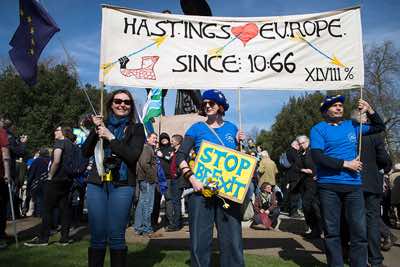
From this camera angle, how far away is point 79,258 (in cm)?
590

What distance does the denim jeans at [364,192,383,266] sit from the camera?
17.6 feet

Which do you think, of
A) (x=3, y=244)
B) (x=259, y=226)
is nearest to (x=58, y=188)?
(x=3, y=244)

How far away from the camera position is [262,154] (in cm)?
1338

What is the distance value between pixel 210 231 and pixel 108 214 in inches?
42.1

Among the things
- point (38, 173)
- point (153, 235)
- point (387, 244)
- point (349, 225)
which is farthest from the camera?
point (38, 173)

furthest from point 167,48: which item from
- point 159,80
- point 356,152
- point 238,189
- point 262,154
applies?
point 262,154

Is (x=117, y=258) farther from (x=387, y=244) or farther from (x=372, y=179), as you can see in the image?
(x=387, y=244)

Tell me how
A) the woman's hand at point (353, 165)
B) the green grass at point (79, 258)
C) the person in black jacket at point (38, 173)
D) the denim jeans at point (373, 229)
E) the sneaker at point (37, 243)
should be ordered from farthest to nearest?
the person in black jacket at point (38, 173) < the sneaker at point (37, 243) < the green grass at point (79, 258) < the denim jeans at point (373, 229) < the woman's hand at point (353, 165)

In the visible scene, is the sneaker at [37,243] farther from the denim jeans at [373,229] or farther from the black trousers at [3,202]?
the denim jeans at [373,229]

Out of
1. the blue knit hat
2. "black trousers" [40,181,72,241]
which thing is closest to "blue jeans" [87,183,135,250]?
the blue knit hat

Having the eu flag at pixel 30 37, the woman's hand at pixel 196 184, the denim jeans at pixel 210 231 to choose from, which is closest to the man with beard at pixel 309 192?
the denim jeans at pixel 210 231

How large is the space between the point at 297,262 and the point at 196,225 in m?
2.34

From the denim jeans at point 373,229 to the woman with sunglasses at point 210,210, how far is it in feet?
7.08

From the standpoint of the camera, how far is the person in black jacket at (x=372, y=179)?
5.52 m
